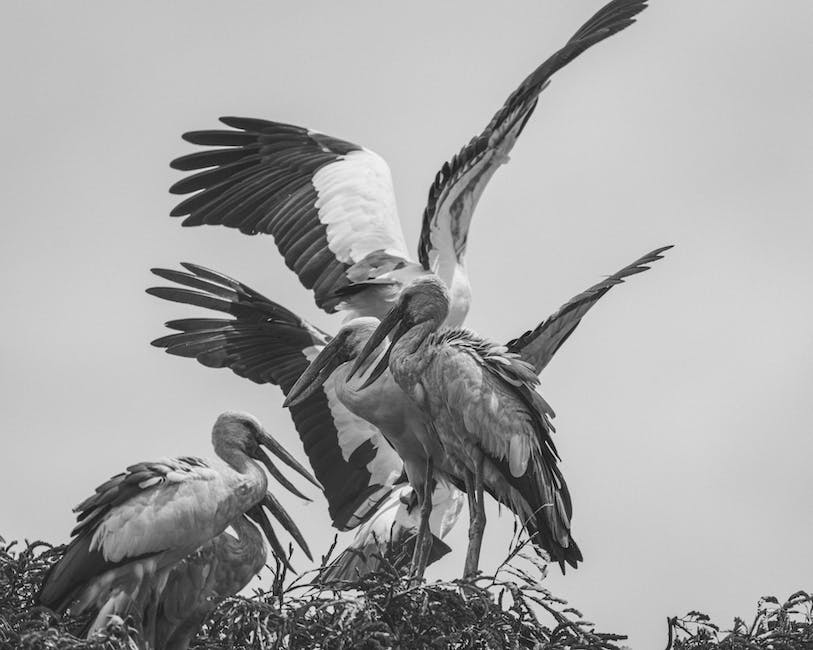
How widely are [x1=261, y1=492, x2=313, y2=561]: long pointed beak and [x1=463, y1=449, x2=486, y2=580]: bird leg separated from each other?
0.86 meters

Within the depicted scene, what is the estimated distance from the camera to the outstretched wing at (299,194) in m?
13.8

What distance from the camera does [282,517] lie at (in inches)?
457

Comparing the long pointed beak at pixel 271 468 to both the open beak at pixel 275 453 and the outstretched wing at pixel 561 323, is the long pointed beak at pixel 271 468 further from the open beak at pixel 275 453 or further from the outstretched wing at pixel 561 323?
the outstretched wing at pixel 561 323

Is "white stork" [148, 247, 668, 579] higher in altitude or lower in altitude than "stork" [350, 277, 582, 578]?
higher

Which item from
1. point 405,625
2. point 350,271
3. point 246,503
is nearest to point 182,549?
point 246,503

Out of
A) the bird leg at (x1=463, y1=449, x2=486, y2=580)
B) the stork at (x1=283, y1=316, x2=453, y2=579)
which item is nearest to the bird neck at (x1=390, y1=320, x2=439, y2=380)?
the stork at (x1=283, y1=316, x2=453, y2=579)

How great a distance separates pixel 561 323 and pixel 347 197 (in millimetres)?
2685

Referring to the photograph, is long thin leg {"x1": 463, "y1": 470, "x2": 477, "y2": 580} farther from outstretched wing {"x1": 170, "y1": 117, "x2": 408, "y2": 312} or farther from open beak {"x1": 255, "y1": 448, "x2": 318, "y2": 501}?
outstretched wing {"x1": 170, "y1": 117, "x2": 408, "y2": 312}

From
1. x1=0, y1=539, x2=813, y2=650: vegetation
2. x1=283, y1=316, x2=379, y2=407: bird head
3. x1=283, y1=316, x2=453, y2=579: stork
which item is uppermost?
x1=283, y1=316, x2=379, y2=407: bird head

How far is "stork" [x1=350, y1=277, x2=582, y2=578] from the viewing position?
37.1 feet

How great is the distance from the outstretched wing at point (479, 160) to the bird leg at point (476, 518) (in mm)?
1655

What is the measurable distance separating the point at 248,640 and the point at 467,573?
148 centimetres

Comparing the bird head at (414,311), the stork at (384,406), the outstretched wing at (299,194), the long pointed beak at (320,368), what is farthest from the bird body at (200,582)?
the outstretched wing at (299,194)

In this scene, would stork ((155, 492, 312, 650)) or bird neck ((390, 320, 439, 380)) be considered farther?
bird neck ((390, 320, 439, 380))
